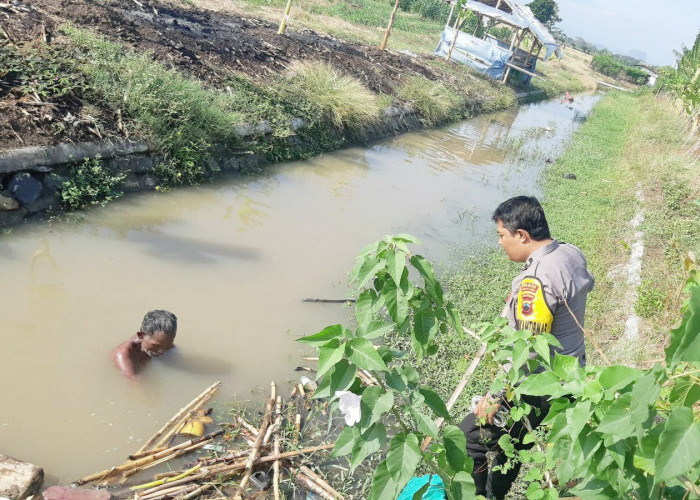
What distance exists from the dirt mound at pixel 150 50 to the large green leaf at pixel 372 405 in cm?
538

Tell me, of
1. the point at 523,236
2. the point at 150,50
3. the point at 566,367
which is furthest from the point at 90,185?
the point at 566,367

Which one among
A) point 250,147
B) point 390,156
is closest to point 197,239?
point 250,147

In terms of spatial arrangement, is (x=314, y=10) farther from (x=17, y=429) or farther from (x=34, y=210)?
(x=17, y=429)

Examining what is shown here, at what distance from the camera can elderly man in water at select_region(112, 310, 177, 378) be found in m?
3.95

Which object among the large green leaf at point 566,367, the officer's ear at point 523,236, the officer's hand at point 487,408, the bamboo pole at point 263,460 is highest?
the officer's ear at point 523,236

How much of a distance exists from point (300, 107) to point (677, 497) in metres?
9.52

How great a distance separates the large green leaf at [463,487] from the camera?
1804 millimetres

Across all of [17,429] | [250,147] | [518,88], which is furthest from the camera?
[518,88]

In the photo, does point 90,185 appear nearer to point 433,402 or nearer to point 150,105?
point 150,105

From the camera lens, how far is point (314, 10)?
98.1 feet

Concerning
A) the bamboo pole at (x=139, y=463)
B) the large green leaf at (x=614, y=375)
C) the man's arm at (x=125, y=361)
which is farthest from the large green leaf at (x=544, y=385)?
the man's arm at (x=125, y=361)

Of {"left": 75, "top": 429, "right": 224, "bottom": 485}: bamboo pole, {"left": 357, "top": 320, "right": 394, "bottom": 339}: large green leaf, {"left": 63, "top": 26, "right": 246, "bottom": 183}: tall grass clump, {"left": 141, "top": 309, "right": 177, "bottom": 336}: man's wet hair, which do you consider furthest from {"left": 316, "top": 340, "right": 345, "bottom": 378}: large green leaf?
{"left": 63, "top": 26, "right": 246, "bottom": 183}: tall grass clump

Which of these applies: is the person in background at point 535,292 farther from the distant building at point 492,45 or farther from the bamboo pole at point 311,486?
the distant building at point 492,45

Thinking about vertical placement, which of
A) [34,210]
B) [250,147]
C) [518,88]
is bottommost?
[34,210]
